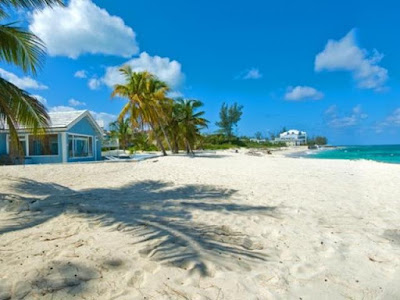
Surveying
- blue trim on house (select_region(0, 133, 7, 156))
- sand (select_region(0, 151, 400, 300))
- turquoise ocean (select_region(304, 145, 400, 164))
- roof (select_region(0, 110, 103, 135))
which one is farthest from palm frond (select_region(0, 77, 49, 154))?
turquoise ocean (select_region(304, 145, 400, 164))

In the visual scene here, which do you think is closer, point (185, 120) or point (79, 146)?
point (79, 146)

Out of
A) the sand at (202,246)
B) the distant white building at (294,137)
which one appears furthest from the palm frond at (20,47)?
the distant white building at (294,137)

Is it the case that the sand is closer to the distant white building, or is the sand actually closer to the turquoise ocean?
the turquoise ocean

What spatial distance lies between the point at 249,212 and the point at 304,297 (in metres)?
2.67

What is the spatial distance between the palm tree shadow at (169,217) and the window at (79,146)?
394 inches

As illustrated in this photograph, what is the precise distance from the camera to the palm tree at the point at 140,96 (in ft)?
61.2

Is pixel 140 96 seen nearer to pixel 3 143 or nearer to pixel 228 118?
pixel 3 143

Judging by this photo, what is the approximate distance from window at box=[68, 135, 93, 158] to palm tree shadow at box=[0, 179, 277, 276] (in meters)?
10.0

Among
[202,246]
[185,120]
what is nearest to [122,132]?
[185,120]

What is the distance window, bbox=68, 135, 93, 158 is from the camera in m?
17.3

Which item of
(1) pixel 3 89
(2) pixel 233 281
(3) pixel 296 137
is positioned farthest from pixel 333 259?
(3) pixel 296 137

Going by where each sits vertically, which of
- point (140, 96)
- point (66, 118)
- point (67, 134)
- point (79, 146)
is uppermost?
point (140, 96)

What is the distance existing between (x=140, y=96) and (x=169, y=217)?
1497 centimetres

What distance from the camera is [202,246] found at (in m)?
3.42
